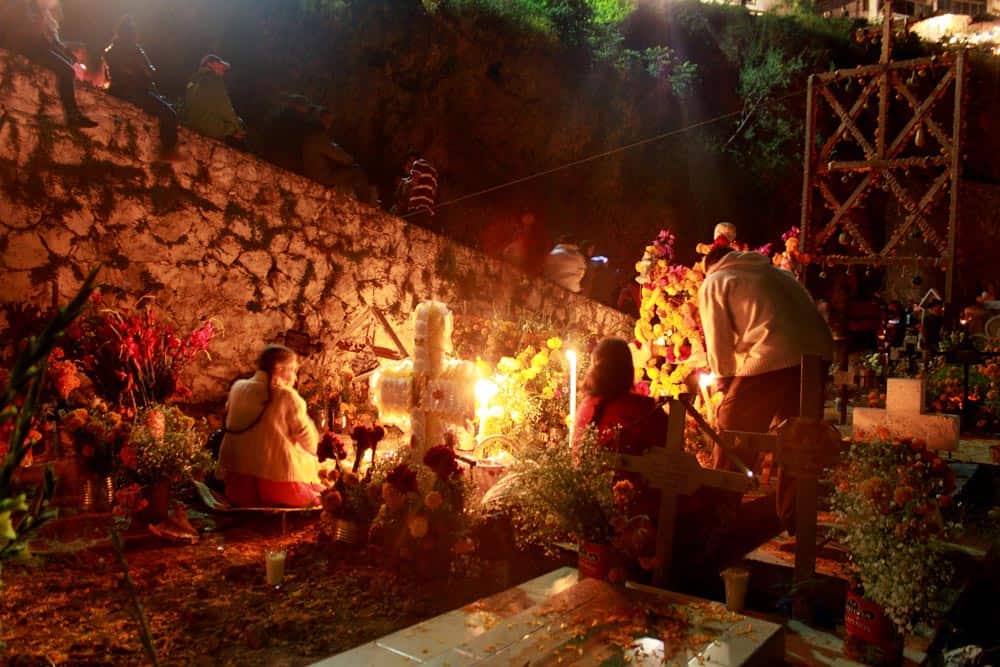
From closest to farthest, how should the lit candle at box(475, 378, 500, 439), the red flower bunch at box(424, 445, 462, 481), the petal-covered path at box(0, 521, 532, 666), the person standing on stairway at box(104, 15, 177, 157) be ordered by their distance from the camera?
the petal-covered path at box(0, 521, 532, 666)
the red flower bunch at box(424, 445, 462, 481)
the lit candle at box(475, 378, 500, 439)
the person standing on stairway at box(104, 15, 177, 157)

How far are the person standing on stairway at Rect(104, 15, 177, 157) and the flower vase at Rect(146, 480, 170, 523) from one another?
3.38 metres

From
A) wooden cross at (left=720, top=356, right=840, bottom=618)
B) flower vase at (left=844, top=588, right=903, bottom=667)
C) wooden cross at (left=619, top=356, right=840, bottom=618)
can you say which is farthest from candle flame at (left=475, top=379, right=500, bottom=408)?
flower vase at (left=844, top=588, right=903, bottom=667)

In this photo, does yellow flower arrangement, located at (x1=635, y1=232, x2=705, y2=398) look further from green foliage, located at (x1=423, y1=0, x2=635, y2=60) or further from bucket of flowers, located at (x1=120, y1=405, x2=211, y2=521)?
green foliage, located at (x1=423, y1=0, x2=635, y2=60)

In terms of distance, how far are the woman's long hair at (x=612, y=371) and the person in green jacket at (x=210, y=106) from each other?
5814mm

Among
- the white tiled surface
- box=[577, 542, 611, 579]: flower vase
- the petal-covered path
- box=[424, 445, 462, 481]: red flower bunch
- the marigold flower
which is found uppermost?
box=[424, 445, 462, 481]: red flower bunch

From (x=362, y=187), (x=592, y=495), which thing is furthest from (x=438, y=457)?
(x=362, y=187)

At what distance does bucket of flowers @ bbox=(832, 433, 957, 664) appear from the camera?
293cm

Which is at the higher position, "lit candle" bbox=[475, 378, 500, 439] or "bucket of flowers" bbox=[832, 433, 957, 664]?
"lit candle" bbox=[475, 378, 500, 439]

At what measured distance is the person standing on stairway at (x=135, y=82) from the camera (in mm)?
6746

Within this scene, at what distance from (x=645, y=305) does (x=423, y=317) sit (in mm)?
2740

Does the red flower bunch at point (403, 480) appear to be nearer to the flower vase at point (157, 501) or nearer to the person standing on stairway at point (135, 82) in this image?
the flower vase at point (157, 501)

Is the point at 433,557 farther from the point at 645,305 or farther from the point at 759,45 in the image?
the point at 759,45

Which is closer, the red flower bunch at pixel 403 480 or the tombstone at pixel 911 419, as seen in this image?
the red flower bunch at pixel 403 480

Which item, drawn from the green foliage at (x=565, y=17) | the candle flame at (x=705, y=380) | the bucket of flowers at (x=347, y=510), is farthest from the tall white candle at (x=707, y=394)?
the green foliage at (x=565, y=17)
